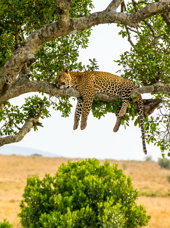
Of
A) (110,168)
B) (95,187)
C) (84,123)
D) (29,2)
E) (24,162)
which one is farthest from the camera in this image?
(24,162)

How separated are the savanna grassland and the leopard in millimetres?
9252

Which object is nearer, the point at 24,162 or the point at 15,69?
the point at 15,69

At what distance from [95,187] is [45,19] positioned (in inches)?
183

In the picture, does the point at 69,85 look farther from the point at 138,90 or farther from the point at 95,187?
the point at 95,187

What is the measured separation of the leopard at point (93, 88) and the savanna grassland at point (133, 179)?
9.25 metres

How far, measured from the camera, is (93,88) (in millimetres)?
7176

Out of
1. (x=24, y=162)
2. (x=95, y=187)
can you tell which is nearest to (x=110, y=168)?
(x=95, y=187)

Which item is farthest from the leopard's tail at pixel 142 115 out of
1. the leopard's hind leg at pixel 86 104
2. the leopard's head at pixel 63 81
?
the leopard's head at pixel 63 81

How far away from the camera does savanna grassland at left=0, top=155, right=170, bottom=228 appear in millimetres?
16234

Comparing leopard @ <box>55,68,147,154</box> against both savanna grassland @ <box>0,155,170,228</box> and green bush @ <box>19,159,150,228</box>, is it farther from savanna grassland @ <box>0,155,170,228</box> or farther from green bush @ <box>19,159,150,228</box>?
savanna grassland @ <box>0,155,170,228</box>

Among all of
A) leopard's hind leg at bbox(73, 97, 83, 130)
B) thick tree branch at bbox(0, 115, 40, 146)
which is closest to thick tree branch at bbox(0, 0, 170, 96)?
leopard's hind leg at bbox(73, 97, 83, 130)

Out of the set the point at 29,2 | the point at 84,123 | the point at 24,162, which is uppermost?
the point at 29,2

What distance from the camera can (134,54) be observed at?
27.5 ft

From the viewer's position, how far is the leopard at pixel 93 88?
7102 millimetres
